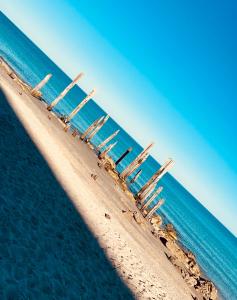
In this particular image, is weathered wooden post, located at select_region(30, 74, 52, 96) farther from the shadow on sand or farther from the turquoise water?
the shadow on sand

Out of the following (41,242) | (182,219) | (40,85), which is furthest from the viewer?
(182,219)

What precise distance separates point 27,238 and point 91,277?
2.39 metres

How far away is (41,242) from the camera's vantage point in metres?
9.70

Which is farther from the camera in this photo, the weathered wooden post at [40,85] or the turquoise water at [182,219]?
the turquoise water at [182,219]

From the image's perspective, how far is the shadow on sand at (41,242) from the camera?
8.17 metres

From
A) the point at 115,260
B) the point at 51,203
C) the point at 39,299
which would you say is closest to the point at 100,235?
the point at 115,260

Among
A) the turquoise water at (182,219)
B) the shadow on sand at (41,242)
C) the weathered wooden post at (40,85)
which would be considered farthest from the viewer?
the turquoise water at (182,219)

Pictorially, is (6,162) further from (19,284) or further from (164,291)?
(164,291)

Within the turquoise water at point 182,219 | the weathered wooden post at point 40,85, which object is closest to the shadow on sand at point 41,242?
the weathered wooden post at point 40,85

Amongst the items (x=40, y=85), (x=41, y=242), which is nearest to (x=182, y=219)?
(x=40, y=85)

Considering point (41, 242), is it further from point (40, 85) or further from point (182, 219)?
point (182, 219)

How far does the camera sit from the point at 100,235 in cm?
1402

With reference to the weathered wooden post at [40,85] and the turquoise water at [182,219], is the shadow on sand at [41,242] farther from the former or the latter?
the turquoise water at [182,219]

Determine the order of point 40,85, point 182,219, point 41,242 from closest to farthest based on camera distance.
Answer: point 41,242 < point 40,85 < point 182,219
